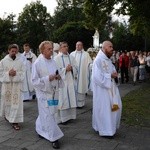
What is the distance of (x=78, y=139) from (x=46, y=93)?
1211mm

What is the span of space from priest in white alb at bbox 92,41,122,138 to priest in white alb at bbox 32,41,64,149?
0.95 metres

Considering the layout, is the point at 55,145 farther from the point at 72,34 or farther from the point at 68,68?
the point at 72,34

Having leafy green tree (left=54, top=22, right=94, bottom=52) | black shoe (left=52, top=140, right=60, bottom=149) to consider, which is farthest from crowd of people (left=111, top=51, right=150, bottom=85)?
leafy green tree (left=54, top=22, right=94, bottom=52)

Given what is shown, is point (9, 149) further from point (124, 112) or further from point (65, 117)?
point (124, 112)

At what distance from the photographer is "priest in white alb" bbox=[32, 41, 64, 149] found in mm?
7496

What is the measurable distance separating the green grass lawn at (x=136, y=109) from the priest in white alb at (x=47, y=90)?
269 centimetres

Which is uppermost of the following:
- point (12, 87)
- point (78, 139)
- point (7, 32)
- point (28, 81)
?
point (7, 32)

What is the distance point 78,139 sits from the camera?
26.2 feet

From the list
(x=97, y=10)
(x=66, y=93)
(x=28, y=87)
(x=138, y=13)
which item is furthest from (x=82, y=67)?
(x=97, y=10)

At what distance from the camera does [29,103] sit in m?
13.0

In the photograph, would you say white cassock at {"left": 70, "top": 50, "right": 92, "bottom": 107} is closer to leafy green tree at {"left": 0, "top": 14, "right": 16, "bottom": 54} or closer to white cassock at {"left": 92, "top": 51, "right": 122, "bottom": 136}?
white cassock at {"left": 92, "top": 51, "right": 122, "bottom": 136}

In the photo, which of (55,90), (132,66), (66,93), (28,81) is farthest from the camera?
(132,66)

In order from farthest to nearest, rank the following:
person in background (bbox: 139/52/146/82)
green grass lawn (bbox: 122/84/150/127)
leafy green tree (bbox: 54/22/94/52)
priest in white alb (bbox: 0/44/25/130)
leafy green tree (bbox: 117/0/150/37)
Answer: leafy green tree (bbox: 54/22/94/52)
person in background (bbox: 139/52/146/82)
leafy green tree (bbox: 117/0/150/37)
green grass lawn (bbox: 122/84/150/127)
priest in white alb (bbox: 0/44/25/130)

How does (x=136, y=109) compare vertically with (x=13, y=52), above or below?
below
